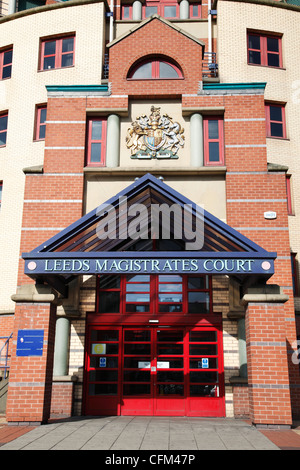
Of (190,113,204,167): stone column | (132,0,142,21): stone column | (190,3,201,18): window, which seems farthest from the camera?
(190,3,201,18): window

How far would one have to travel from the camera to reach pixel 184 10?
19.6 m

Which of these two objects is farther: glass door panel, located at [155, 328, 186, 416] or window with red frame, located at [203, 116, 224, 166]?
window with red frame, located at [203, 116, 224, 166]

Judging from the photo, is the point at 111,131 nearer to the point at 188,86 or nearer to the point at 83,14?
the point at 188,86

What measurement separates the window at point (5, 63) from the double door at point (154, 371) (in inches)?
470

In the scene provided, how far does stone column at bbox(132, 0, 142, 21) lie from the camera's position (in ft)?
64.4

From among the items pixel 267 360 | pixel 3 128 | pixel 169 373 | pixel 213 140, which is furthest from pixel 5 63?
pixel 267 360

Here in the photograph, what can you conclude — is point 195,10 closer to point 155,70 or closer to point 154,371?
point 155,70

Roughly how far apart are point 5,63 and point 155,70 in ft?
26.3

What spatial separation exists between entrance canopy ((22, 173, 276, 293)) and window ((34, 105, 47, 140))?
7.57 meters

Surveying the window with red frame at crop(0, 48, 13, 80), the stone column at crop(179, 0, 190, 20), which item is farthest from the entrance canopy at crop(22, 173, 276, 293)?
the stone column at crop(179, 0, 190, 20)

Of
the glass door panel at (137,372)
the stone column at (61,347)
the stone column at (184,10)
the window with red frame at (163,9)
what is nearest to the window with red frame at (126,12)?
the window with red frame at (163,9)

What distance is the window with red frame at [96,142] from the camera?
13.6m

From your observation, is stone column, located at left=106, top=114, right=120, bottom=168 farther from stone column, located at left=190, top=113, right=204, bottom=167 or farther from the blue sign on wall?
the blue sign on wall

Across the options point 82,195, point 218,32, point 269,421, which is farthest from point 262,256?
point 218,32
